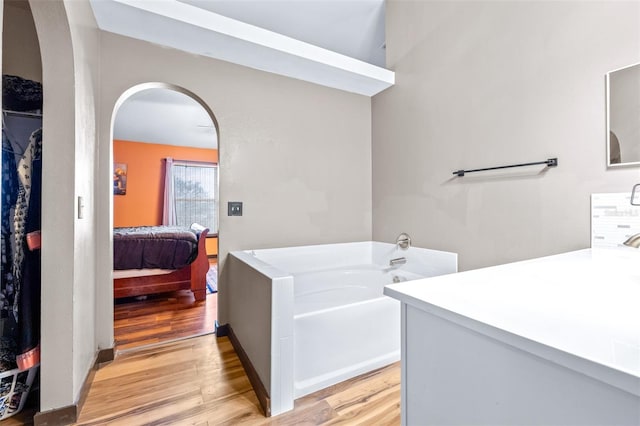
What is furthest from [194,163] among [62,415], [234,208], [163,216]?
[62,415]

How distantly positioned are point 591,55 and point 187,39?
90.9 inches

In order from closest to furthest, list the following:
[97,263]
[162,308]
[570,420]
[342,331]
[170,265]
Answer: [570,420] → [342,331] → [97,263] → [162,308] → [170,265]

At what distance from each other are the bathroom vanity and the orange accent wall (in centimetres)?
602

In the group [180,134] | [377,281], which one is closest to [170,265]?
[377,281]

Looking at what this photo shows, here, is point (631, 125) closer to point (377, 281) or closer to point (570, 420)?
point (570, 420)

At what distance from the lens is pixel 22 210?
131 centimetres

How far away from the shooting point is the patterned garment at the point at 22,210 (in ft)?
4.28

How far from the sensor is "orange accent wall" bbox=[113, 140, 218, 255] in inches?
210

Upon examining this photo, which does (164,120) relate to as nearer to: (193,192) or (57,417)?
(193,192)

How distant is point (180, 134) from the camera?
16.3 ft

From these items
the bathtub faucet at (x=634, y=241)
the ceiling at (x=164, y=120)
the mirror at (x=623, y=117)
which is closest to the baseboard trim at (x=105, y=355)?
the ceiling at (x=164, y=120)

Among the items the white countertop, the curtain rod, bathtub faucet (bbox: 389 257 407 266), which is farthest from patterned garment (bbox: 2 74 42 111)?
the curtain rod

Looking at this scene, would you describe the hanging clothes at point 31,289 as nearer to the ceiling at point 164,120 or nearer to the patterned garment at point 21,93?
the patterned garment at point 21,93

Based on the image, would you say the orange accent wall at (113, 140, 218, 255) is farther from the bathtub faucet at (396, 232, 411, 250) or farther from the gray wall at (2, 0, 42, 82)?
the bathtub faucet at (396, 232, 411, 250)
